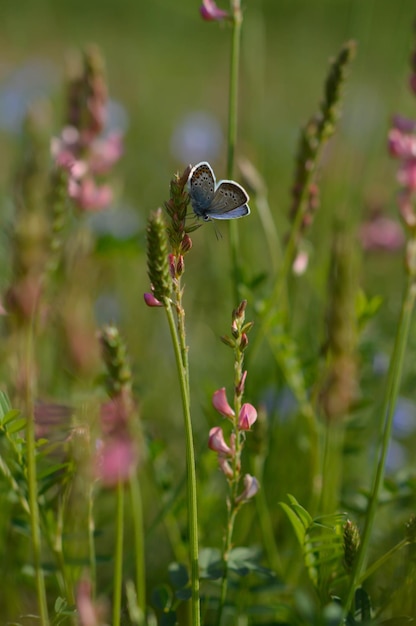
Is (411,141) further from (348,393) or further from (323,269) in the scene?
(348,393)

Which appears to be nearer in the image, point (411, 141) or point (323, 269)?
point (411, 141)

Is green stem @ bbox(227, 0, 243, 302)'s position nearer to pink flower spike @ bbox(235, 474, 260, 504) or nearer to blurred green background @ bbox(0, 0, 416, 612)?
blurred green background @ bbox(0, 0, 416, 612)

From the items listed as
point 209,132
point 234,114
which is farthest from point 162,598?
point 209,132

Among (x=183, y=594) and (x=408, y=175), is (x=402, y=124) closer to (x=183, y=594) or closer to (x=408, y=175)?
(x=408, y=175)

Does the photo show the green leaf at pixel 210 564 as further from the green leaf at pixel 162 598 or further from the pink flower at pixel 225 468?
the pink flower at pixel 225 468

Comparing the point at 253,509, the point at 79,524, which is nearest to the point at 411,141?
the point at 253,509

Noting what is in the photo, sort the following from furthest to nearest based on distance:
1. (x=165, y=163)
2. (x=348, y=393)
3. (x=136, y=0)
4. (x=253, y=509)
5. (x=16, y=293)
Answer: (x=136, y=0), (x=165, y=163), (x=253, y=509), (x=348, y=393), (x=16, y=293)

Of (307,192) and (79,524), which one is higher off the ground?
(307,192)
